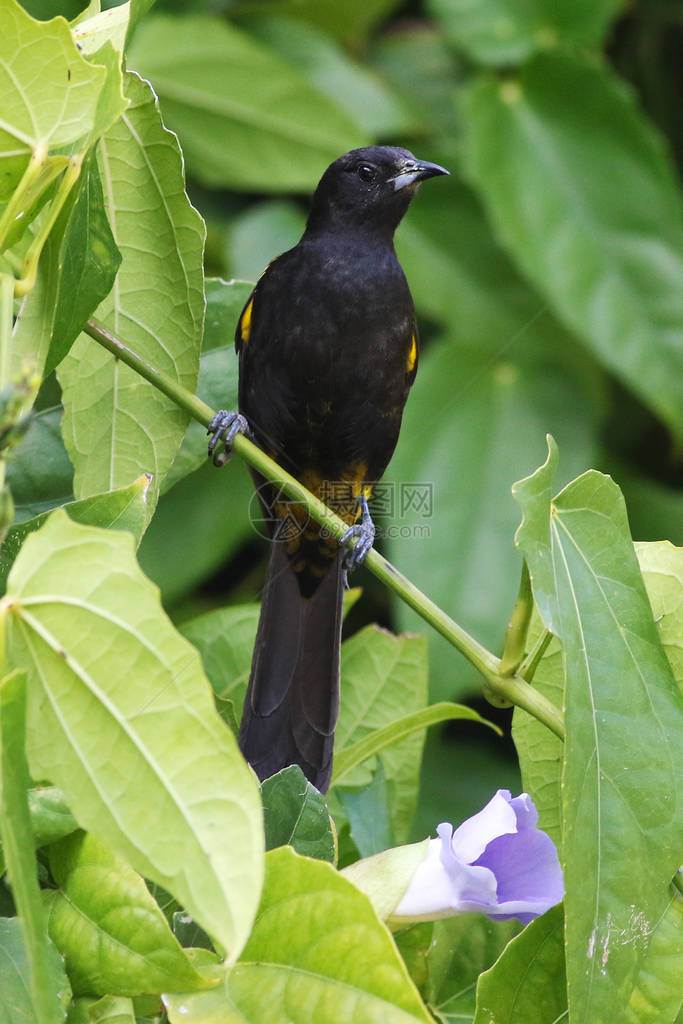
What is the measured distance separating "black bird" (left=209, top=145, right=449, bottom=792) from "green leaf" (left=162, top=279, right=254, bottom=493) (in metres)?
0.31

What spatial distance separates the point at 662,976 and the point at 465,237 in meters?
2.75

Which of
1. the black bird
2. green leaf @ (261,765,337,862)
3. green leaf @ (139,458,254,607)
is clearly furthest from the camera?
green leaf @ (139,458,254,607)

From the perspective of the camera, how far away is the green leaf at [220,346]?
153 cm

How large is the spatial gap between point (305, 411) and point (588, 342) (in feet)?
4.44

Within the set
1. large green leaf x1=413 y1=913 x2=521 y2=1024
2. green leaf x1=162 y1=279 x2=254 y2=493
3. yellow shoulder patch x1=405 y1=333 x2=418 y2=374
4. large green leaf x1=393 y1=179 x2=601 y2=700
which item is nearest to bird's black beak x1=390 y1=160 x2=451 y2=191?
yellow shoulder patch x1=405 y1=333 x2=418 y2=374

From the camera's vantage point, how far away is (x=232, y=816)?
726mm

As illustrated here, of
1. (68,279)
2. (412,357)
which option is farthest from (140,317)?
(412,357)

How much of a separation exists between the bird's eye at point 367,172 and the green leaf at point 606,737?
1.28 metres

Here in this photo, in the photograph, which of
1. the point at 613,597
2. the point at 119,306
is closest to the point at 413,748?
the point at 613,597

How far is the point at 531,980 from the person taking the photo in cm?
102

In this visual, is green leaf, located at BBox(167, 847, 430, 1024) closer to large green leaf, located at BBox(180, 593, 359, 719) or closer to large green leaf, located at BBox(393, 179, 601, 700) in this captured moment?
large green leaf, located at BBox(180, 593, 359, 719)

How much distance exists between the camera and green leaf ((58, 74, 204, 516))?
3.84 ft

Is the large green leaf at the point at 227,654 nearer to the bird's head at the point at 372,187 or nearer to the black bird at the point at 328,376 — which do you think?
the black bird at the point at 328,376

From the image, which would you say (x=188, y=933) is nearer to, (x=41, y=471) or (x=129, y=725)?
(x=129, y=725)
